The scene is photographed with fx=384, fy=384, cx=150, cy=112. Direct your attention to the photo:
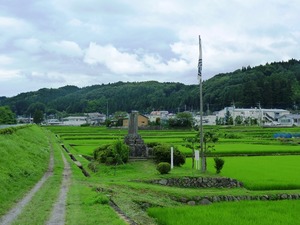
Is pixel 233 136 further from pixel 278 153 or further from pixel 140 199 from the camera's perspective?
pixel 140 199

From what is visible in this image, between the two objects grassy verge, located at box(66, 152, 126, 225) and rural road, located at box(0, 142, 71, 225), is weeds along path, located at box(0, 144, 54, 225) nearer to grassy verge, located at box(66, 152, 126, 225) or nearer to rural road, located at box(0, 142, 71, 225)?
rural road, located at box(0, 142, 71, 225)

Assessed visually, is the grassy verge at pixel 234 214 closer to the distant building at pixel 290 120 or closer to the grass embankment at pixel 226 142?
the grass embankment at pixel 226 142

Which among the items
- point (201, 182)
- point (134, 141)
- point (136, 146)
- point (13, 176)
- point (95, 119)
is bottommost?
point (201, 182)

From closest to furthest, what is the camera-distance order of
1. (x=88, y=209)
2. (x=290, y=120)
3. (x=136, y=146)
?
1. (x=88, y=209)
2. (x=136, y=146)
3. (x=290, y=120)

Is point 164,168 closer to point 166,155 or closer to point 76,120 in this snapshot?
point 166,155

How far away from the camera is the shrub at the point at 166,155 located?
90.2ft

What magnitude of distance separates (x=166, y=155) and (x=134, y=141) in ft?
11.1

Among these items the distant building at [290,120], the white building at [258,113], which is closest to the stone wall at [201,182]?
the distant building at [290,120]

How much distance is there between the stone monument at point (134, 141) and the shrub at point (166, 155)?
1.23 metres

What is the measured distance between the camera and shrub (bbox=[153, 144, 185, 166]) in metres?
27.5

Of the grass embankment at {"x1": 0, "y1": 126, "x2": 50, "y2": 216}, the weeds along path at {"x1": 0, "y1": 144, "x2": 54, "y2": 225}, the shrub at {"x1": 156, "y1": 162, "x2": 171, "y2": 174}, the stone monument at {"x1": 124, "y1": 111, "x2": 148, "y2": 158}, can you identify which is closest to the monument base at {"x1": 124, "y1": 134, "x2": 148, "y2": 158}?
the stone monument at {"x1": 124, "y1": 111, "x2": 148, "y2": 158}

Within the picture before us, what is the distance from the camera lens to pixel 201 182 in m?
20.6

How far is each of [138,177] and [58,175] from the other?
4.59 m

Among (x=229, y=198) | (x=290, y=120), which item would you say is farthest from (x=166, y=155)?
(x=290, y=120)
